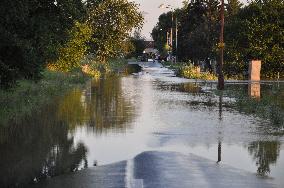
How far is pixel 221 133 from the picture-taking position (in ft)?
50.9

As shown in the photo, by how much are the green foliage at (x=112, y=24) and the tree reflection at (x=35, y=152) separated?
3970 cm

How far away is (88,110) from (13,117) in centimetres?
400

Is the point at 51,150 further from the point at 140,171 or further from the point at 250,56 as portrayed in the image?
the point at 250,56

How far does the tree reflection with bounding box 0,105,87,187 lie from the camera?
397 inches

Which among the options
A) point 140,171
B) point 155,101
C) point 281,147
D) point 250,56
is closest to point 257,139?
point 281,147

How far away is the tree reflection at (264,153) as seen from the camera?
35.8 ft

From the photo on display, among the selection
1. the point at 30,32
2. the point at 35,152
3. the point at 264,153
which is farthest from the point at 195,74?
the point at 35,152

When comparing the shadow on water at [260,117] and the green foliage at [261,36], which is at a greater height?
the green foliage at [261,36]

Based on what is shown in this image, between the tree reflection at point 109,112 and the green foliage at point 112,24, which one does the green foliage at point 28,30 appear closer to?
the tree reflection at point 109,112

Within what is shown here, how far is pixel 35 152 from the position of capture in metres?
12.4

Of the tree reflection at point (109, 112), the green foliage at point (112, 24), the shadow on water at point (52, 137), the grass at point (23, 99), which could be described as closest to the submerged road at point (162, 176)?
the shadow on water at point (52, 137)

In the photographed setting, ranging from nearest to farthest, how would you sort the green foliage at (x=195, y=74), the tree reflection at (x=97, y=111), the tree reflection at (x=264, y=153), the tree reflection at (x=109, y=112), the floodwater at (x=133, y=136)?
the tree reflection at (x=264, y=153)
the floodwater at (x=133, y=136)
the tree reflection at (x=109, y=112)
the tree reflection at (x=97, y=111)
the green foliage at (x=195, y=74)

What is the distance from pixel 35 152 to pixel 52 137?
7.33ft

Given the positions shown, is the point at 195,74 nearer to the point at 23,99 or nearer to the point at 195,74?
the point at 195,74
